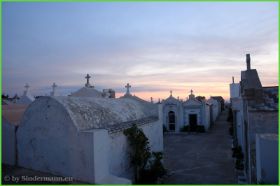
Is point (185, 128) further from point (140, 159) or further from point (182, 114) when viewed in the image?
point (140, 159)

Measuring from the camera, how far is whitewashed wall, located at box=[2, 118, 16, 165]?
1109cm

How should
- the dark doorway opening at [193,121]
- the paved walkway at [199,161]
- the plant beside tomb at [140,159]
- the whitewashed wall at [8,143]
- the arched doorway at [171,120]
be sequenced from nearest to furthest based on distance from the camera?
1. the whitewashed wall at [8,143]
2. the plant beside tomb at [140,159]
3. the paved walkway at [199,161]
4. the dark doorway opening at [193,121]
5. the arched doorway at [171,120]

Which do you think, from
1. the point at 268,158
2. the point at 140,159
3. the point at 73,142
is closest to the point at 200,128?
the point at 140,159

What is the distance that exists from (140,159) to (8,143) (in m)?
5.67

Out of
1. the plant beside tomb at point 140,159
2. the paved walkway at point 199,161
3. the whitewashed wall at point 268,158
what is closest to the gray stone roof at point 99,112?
the plant beside tomb at point 140,159

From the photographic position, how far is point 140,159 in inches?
481

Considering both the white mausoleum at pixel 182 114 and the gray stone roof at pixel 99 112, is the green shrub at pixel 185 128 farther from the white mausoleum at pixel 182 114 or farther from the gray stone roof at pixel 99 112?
the gray stone roof at pixel 99 112

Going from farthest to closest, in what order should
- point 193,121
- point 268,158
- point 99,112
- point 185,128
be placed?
1. point 193,121
2. point 185,128
3. point 99,112
4. point 268,158

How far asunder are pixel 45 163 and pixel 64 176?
44.3 inches

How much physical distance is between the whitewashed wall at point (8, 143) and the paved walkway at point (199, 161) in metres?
7.29

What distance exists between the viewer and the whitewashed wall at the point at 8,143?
1109cm

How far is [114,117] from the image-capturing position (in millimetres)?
13000

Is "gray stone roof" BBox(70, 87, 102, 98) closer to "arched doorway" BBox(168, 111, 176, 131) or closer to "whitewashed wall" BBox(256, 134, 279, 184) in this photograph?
"whitewashed wall" BBox(256, 134, 279, 184)

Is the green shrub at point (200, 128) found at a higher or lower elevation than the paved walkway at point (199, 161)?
higher
